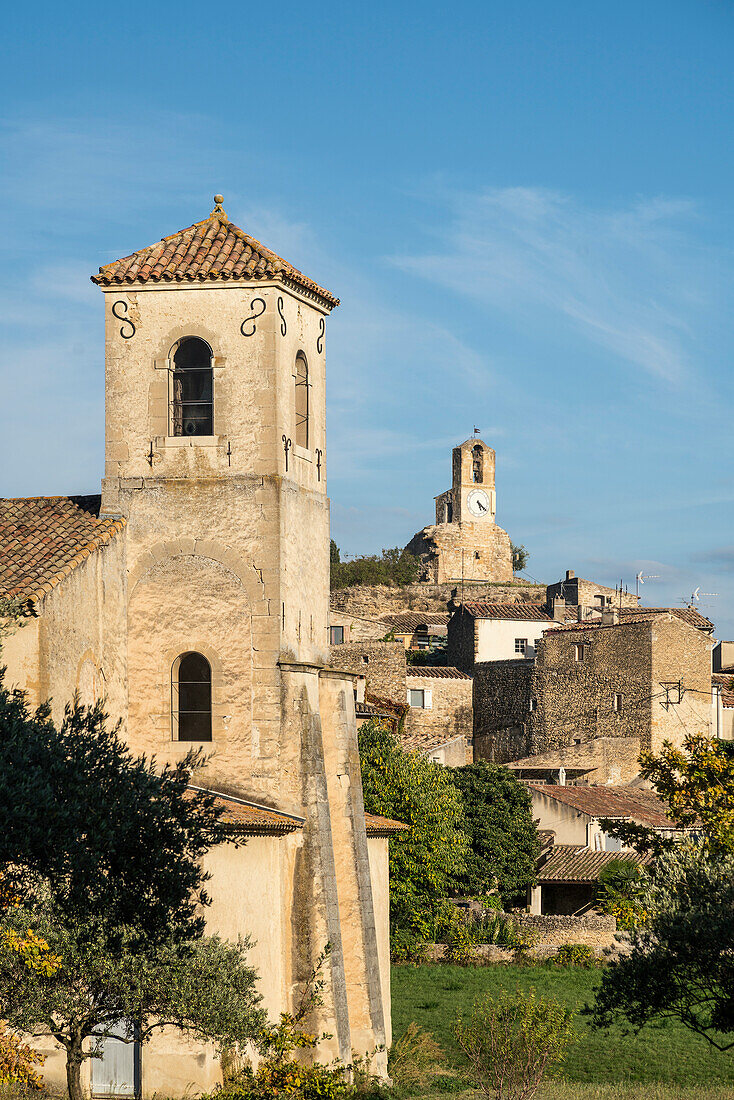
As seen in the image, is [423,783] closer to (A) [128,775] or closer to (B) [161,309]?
(B) [161,309]

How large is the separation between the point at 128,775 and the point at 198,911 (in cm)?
576

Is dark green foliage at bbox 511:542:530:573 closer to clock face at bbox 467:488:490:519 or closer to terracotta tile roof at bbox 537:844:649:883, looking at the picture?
clock face at bbox 467:488:490:519

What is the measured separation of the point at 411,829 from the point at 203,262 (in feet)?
67.9

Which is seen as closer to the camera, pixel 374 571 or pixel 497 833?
pixel 497 833

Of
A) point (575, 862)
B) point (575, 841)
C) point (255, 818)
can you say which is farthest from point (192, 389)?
point (575, 841)

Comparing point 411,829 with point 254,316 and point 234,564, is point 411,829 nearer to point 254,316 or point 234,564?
point 234,564

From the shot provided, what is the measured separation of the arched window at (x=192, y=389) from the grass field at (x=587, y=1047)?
12.0 m

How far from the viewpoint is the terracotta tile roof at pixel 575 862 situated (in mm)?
44781

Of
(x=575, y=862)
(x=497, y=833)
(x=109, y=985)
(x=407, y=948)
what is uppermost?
(x=109, y=985)

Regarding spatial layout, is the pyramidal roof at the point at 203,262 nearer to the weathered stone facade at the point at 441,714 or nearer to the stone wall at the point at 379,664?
the stone wall at the point at 379,664

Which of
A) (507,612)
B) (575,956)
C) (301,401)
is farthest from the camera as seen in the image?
(507,612)

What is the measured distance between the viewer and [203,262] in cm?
2480

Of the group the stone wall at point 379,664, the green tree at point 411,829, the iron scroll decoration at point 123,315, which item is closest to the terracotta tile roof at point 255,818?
the iron scroll decoration at point 123,315

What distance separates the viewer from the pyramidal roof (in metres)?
24.5
